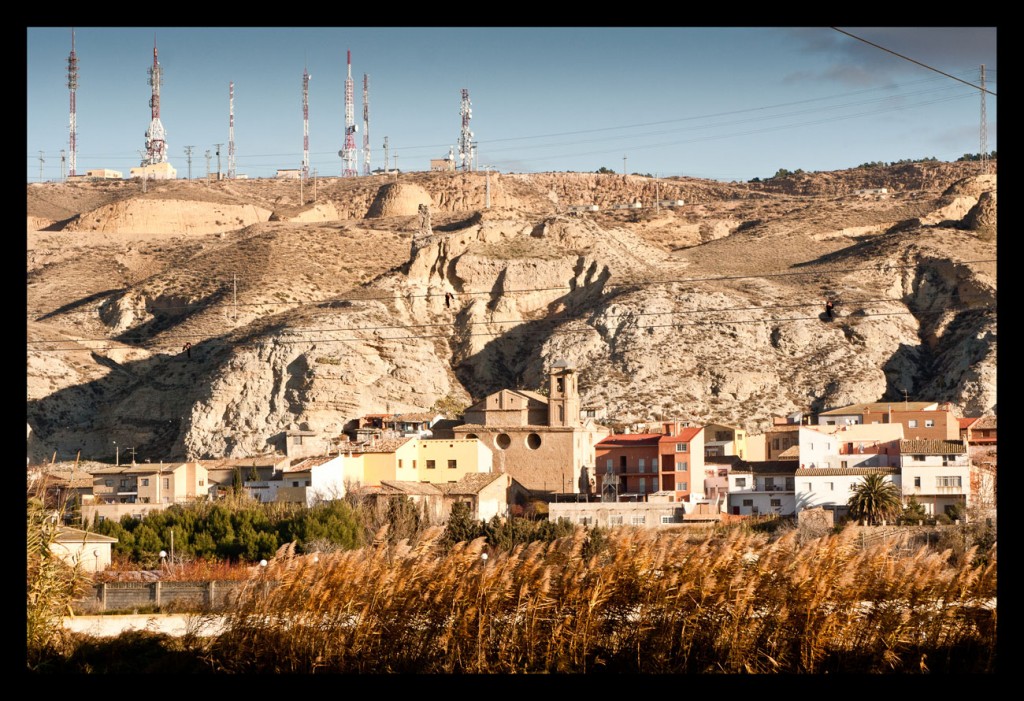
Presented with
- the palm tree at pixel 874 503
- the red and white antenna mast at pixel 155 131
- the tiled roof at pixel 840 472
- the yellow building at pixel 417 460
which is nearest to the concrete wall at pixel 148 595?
the palm tree at pixel 874 503

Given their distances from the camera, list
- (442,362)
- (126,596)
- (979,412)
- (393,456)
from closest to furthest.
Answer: (126,596)
(393,456)
(979,412)
(442,362)

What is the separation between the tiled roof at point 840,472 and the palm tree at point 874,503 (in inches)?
116

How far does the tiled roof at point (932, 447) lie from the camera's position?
50.8 m

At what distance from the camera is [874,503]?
45.9 meters

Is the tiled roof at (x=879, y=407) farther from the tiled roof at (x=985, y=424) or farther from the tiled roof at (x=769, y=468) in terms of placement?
the tiled roof at (x=769, y=468)

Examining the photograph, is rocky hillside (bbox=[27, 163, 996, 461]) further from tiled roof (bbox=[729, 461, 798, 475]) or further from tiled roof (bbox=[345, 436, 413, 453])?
tiled roof (bbox=[345, 436, 413, 453])

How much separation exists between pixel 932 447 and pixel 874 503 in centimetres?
660

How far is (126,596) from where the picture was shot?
25.4 metres

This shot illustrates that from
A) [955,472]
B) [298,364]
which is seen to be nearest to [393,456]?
[955,472]

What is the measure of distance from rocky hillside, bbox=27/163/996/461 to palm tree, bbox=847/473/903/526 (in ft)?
77.9

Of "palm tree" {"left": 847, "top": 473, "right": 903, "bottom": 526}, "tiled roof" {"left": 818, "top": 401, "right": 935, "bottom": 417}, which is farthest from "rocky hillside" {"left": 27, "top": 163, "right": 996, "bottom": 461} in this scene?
"palm tree" {"left": 847, "top": 473, "right": 903, "bottom": 526}
